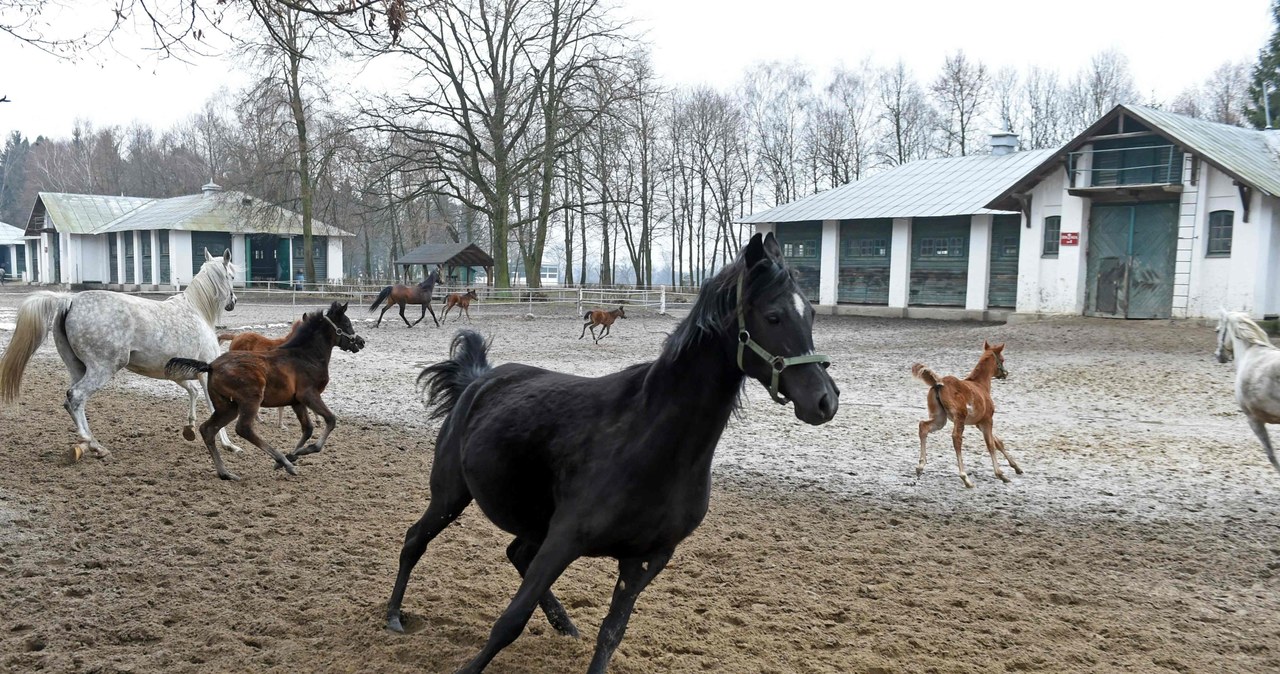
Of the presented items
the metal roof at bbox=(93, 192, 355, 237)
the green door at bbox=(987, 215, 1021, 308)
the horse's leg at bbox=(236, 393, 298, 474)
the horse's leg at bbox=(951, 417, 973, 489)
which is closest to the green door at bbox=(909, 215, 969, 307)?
the green door at bbox=(987, 215, 1021, 308)

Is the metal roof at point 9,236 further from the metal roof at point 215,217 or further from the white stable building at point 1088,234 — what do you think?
the white stable building at point 1088,234

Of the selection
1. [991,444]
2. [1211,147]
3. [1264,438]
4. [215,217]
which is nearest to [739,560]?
[991,444]

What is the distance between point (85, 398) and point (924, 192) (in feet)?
92.3

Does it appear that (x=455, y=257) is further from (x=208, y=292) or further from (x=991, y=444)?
(x=991, y=444)

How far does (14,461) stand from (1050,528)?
852cm

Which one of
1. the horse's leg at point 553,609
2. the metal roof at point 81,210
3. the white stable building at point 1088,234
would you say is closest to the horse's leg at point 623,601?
the horse's leg at point 553,609

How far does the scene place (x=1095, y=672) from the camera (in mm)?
3748

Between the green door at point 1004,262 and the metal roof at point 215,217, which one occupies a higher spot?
the metal roof at point 215,217

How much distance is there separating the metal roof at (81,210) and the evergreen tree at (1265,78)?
211 feet

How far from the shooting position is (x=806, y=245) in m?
32.9

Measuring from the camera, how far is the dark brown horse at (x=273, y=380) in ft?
23.5

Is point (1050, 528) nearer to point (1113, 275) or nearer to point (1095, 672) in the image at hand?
→ point (1095, 672)

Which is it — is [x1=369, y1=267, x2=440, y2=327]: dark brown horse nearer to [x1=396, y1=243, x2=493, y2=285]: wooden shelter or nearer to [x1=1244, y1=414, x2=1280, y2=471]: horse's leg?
[x1=396, y1=243, x2=493, y2=285]: wooden shelter

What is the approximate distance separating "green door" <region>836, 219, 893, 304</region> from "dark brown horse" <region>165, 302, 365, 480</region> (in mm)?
24703
